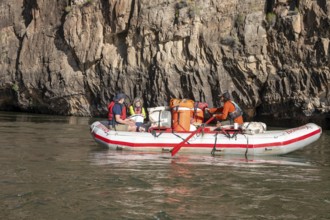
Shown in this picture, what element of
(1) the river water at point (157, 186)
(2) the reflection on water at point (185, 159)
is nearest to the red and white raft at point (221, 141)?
(2) the reflection on water at point (185, 159)

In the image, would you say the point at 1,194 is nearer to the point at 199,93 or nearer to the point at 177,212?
the point at 177,212

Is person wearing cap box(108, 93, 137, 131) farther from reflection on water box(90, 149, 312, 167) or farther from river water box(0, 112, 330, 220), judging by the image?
river water box(0, 112, 330, 220)

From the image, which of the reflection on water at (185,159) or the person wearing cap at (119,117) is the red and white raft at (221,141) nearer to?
the reflection on water at (185,159)

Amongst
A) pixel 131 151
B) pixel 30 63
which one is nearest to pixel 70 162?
pixel 131 151

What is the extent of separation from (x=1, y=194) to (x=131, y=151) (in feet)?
19.5

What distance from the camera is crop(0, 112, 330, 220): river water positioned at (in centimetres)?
683

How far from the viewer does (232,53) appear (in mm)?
28375

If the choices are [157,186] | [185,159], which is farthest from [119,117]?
[157,186]

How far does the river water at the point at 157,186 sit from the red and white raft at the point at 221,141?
44 cm

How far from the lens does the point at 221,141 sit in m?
13.1

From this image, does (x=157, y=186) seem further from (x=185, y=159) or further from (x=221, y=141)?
(x=221, y=141)

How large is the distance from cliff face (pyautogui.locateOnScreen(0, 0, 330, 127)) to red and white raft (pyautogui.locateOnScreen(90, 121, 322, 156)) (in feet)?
40.6

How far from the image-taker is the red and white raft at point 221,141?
1300 cm

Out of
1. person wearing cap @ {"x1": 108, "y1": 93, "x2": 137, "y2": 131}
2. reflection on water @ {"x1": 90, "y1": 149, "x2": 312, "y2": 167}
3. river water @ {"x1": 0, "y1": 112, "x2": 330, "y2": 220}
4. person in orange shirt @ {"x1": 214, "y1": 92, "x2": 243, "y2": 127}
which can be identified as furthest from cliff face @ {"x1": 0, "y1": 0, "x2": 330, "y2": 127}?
river water @ {"x1": 0, "y1": 112, "x2": 330, "y2": 220}
